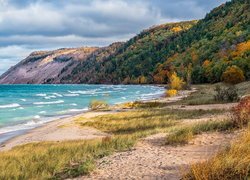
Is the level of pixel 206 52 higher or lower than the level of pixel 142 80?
higher

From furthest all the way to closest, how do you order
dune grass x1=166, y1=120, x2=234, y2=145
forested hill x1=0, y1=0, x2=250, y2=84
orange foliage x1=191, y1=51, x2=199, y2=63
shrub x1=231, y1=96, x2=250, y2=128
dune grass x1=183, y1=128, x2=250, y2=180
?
orange foliage x1=191, y1=51, x2=199, y2=63
forested hill x1=0, y1=0, x2=250, y2=84
shrub x1=231, y1=96, x2=250, y2=128
dune grass x1=166, y1=120, x2=234, y2=145
dune grass x1=183, y1=128, x2=250, y2=180

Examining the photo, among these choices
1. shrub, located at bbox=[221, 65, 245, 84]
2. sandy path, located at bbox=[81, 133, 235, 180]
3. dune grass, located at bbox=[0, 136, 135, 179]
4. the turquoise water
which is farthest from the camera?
shrub, located at bbox=[221, 65, 245, 84]

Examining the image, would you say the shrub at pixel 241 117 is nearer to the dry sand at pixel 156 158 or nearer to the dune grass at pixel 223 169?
the dry sand at pixel 156 158

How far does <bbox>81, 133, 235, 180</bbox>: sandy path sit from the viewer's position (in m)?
10.5

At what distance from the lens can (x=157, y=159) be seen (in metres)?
12.0

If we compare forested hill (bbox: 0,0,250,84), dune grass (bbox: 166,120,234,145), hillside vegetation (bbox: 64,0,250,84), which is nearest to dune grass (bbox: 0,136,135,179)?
dune grass (bbox: 166,120,234,145)

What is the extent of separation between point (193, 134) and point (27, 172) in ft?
21.4

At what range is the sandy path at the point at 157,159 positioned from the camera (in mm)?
10453

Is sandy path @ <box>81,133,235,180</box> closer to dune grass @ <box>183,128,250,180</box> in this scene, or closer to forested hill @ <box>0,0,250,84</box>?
dune grass @ <box>183,128,250,180</box>

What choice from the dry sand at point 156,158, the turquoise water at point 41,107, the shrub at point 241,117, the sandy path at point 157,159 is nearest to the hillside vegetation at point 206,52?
the turquoise water at point 41,107

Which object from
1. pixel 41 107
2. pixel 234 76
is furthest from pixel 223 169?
pixel 234 76

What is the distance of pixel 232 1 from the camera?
7603 inches

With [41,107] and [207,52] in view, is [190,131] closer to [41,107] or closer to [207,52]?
[41,107]

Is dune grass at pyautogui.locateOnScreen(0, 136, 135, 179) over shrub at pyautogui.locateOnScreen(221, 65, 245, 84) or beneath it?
beneath
